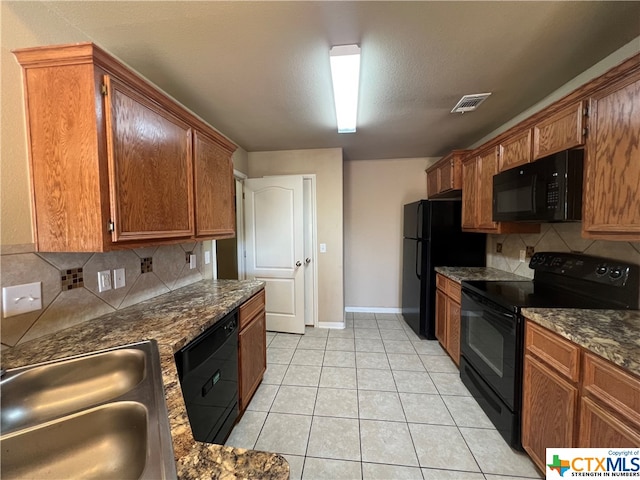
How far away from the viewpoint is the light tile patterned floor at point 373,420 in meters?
1.45

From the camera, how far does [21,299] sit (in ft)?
3.40

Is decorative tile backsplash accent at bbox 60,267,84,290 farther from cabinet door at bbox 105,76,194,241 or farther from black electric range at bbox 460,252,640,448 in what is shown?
black electric range at bbox 460,252,640,448

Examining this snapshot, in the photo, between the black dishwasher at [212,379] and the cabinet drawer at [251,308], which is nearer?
the black dishwasher at [212,379]

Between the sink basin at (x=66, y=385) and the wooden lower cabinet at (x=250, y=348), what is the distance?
2.66 feet

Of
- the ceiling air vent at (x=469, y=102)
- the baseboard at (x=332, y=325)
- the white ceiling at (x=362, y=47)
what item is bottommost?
the baseboard at (x=332, y=325)

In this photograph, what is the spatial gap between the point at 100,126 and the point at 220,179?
101 centimetres

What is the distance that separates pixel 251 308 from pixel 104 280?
92 centimetres

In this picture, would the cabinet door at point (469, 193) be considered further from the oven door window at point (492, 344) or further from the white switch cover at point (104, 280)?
the white switch cover at point (104, 280)

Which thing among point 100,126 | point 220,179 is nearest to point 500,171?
point 220,179

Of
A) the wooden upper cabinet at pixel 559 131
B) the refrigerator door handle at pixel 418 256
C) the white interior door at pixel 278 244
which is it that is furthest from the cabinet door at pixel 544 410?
the white interior door at pixel 278 244

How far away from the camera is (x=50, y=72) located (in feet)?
3.45

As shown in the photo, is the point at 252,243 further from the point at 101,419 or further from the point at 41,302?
the point at 101,419

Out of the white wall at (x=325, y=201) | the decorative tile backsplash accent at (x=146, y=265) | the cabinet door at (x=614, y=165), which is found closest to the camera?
the cabinet door at (x=614, y=165)

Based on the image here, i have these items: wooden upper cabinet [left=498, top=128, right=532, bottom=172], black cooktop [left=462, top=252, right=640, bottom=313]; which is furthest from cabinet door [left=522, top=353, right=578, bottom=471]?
wooden upper cabinet [left=498, top=128, right=532, bottom=172]
